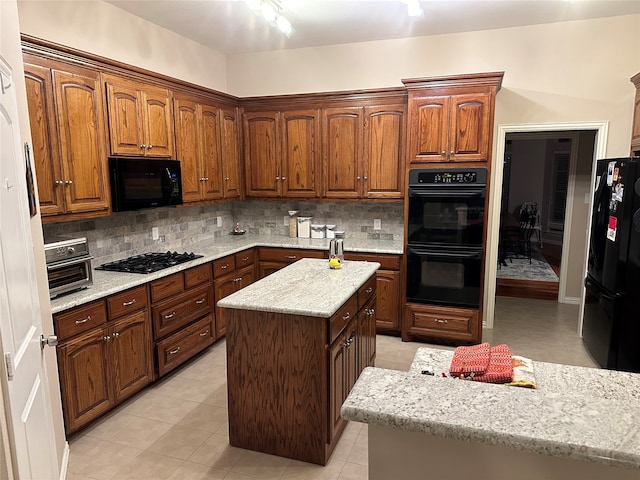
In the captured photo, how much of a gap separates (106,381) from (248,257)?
190 cm

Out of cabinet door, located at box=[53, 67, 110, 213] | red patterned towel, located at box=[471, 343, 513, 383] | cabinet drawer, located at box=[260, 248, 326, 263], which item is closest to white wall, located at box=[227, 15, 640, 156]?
cabinet drawer, located at box=[260, 248, 326, 263]

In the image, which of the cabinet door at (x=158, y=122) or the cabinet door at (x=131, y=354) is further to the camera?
the cabinet door at (x=158, y=122)

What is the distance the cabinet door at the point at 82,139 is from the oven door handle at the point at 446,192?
2.55 m

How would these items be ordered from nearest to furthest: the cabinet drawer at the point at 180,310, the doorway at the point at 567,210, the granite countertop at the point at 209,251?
1. the granite countertop at the point at 209,251
2. the cabinet drawer at the point at 180,310
3. the doorway at the point at 567,210

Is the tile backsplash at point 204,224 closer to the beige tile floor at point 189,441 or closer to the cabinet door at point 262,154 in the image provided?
the cabinet door at point 262,154

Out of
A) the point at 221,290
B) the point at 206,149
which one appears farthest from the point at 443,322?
the point at 206,149

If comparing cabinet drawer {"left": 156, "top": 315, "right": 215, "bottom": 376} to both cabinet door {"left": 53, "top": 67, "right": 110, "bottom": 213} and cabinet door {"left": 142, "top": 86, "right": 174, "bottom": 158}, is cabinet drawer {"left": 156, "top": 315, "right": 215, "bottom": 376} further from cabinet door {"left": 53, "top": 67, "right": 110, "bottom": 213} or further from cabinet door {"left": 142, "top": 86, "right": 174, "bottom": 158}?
cabinet door {"left": 142, "top": 86, "right": 174, "bottom": 158}

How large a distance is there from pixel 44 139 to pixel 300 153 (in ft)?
8.06

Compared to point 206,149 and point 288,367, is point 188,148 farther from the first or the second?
point 288,367

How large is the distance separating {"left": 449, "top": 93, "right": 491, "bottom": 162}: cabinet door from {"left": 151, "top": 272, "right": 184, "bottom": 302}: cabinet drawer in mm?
2558

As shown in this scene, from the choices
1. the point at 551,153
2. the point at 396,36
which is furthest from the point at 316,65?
the point at 551,153

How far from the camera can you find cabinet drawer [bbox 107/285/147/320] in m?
2.77

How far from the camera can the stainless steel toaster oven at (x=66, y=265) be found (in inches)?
98.0

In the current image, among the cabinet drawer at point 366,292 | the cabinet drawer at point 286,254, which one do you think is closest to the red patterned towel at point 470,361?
the cabinet drawer at point 366,292
